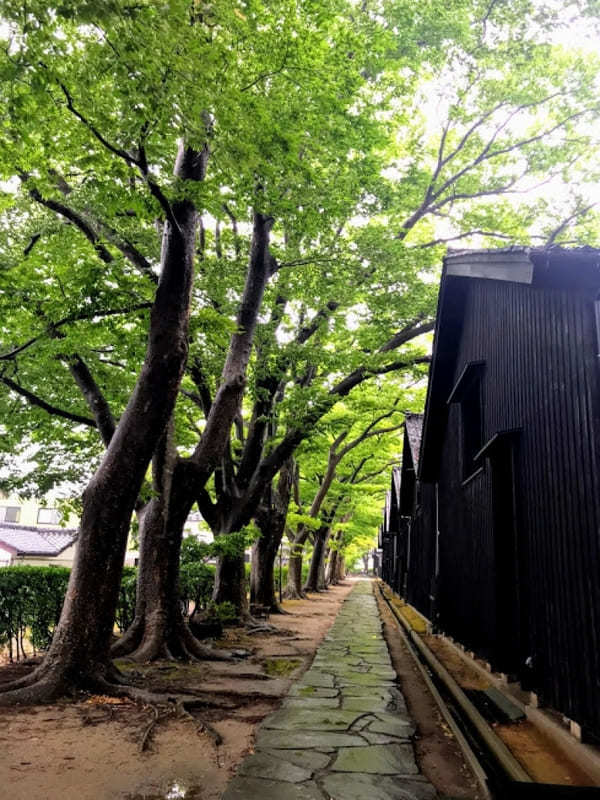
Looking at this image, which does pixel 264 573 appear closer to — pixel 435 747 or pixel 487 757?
pixel 435 747

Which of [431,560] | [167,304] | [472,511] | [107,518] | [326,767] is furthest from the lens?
[431,560]

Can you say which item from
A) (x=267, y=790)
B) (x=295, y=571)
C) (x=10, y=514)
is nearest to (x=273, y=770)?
(x=267, y=790)

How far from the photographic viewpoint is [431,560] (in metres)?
14.3

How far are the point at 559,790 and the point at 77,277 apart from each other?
7053 mm

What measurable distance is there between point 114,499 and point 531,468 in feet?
16.1

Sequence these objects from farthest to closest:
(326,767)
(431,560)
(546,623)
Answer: (431,560), (546,623), (326,767)

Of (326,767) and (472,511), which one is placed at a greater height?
(472,511)

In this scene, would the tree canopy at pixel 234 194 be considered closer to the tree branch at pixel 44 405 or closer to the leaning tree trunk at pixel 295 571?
the tree branch at pixel 44 405

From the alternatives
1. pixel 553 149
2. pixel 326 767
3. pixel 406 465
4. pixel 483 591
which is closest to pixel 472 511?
pixel 483 591

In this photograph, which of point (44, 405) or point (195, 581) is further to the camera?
point (195, 581)

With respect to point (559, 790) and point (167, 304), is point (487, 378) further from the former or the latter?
point (559, 790)

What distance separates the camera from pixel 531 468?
571cm

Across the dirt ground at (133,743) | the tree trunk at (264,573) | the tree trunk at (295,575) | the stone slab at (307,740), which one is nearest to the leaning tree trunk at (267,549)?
the tree trunk at (264,573)

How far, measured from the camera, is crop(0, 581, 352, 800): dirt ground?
12.3ft
